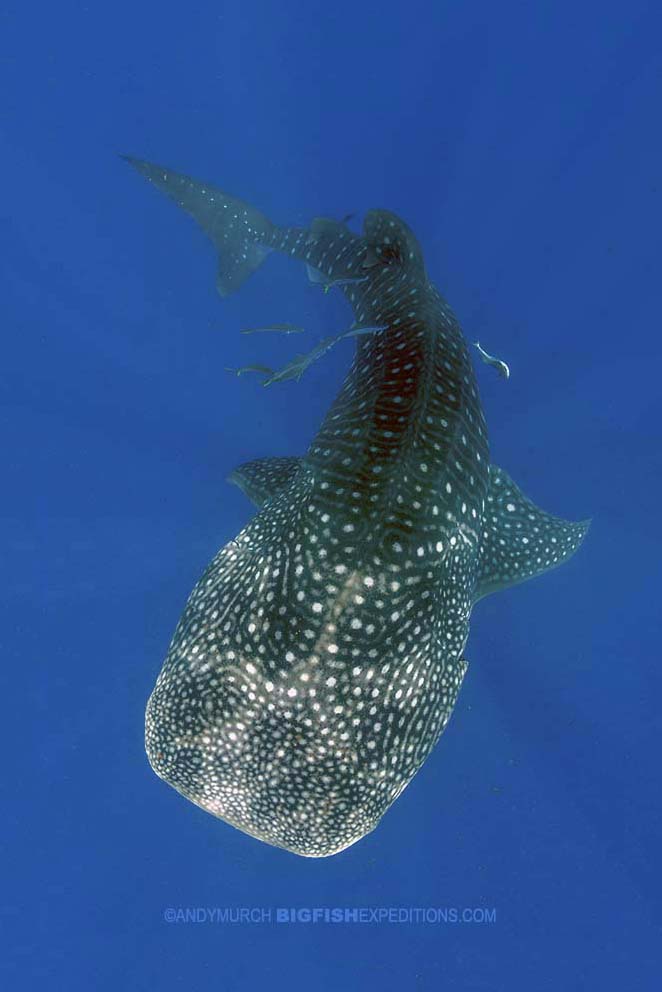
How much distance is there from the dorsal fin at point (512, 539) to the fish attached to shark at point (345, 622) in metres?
0.37

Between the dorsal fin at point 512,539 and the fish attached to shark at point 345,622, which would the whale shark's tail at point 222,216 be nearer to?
the fish attached to shark at point 345,622

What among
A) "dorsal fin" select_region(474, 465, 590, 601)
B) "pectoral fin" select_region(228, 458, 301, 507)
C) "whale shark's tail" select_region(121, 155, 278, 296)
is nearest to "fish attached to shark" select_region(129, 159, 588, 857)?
"dorsal fin" select_region(474, 465, 590, 601)

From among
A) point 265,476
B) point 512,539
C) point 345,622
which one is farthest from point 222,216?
point 345,622

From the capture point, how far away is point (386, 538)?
3.37 meters

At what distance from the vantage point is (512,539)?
456 cm

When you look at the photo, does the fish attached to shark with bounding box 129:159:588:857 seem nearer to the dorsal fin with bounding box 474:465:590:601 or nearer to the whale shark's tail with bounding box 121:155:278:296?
the dorsal fin with bounding box 474:465:590:601

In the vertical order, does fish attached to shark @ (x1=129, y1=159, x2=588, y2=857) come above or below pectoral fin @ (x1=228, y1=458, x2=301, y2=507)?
below

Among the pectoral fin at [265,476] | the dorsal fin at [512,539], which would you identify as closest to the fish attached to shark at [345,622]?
the dorsal fin at [512,539]

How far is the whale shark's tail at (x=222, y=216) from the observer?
5332mm

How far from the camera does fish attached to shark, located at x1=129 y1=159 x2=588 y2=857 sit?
3.28 metres

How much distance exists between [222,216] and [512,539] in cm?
322

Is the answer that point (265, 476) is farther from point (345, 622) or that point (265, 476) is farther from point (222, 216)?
point (222, 216)

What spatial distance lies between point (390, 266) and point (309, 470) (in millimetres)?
1541

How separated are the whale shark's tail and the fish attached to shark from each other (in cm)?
189
